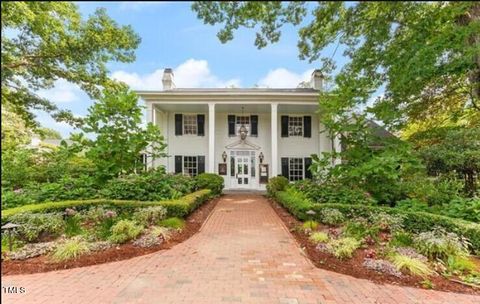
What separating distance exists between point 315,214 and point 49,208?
659cm

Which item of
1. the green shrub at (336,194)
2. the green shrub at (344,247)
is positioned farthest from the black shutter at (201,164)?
the green shrub at (344,247)

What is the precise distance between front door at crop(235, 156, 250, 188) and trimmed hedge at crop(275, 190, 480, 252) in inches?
332

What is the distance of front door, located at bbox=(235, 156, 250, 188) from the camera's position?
56.7 feet

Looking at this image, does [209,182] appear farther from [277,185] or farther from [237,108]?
[237,108]

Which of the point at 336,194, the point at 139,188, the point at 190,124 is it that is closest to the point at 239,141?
the point at 190,124

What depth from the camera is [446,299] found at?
372 centimetres

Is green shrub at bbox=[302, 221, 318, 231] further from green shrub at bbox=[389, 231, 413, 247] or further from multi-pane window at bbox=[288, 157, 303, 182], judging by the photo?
multi-pane window at bbox=[288, 157, 303, 182]

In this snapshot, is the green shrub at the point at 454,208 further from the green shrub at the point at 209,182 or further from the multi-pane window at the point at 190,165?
the multi-pane window at the point at 190,165

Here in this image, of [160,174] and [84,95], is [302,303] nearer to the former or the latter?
[160,174]

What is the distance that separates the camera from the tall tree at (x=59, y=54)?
10.2m

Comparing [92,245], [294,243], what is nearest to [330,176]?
[294,243]

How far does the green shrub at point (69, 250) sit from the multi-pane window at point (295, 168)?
13.4 m

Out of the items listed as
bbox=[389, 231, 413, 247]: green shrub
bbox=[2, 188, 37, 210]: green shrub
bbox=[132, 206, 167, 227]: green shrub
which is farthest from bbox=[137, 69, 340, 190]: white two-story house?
bbox=[389, 231, 413, 247]: green shrub

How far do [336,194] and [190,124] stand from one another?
11.4 m
